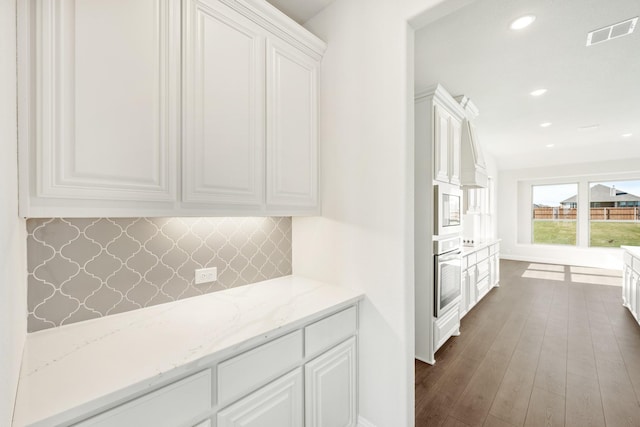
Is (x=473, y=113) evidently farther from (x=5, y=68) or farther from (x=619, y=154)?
(x=619, y=154)

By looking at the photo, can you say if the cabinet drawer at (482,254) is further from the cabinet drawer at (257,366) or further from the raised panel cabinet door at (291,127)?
the cabinet drawer at (257,366)

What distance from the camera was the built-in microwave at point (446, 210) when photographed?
256 centimetres

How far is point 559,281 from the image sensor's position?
5434 mm

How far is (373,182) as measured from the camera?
1691mm

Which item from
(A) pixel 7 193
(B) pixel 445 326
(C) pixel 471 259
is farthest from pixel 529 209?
(A) pixel 7 193

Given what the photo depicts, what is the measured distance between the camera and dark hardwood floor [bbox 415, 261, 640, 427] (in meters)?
1.94

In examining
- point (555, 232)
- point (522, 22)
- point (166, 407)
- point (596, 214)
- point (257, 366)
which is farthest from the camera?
point (555, 232)

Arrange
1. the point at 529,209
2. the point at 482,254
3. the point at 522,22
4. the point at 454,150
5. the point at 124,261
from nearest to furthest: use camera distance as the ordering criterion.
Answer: the point at 124,261 < the point at 522,22 < the point at 454,150 < the point at 482,254 < the point at 529,209

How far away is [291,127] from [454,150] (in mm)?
2006

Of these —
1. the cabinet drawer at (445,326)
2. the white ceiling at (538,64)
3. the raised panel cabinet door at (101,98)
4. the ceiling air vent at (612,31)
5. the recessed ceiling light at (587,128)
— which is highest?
the recessed ceiling light at (587,128)

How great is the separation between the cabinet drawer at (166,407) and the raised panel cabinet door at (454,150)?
2.74m

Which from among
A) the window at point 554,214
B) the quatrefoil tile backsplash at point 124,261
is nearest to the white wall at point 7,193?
the quatrefoil tile backsplash at point 124,261

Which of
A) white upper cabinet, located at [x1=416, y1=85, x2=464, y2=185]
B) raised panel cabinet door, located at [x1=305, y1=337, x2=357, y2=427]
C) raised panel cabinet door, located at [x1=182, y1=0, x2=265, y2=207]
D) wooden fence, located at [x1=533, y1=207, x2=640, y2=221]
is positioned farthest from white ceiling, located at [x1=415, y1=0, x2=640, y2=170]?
wooden fence, located at [x1=533, y1=207, x2=640, y2=221]

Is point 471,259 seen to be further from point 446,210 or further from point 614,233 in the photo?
point 614,233
